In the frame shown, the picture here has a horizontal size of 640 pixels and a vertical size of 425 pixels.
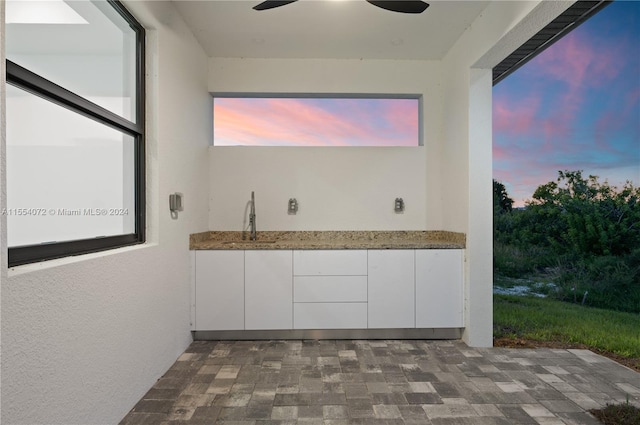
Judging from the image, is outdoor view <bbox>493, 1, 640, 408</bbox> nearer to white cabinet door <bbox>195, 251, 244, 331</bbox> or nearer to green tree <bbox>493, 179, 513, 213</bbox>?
green tree <bbox>493, 179, 513, 213</bbox>

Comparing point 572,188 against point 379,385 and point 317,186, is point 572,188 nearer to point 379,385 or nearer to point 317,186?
point 317,186

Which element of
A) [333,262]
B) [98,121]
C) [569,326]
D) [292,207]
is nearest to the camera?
[98,121]

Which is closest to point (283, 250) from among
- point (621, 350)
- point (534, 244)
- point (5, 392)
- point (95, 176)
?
point (95, 176)

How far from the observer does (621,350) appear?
9.37ft

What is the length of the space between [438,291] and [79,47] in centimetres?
297

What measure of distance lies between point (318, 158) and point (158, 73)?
5.45ft

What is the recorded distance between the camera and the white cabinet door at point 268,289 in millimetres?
2984

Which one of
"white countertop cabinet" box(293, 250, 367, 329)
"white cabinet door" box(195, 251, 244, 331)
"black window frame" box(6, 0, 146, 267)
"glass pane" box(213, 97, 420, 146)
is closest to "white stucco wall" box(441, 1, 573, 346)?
"glass pane" box(213, 97, 420, 146)

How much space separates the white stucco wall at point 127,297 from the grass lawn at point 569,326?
284cm

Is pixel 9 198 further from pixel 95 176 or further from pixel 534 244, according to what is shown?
pixel 534 244

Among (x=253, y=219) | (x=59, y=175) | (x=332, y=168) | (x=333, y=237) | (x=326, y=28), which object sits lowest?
(x=333, y=237)

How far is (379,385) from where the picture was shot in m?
2.23

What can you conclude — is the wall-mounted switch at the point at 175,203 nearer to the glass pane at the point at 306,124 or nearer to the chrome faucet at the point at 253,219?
the chrome faucet at the point at 253,219

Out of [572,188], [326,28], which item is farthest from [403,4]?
[572,188]
